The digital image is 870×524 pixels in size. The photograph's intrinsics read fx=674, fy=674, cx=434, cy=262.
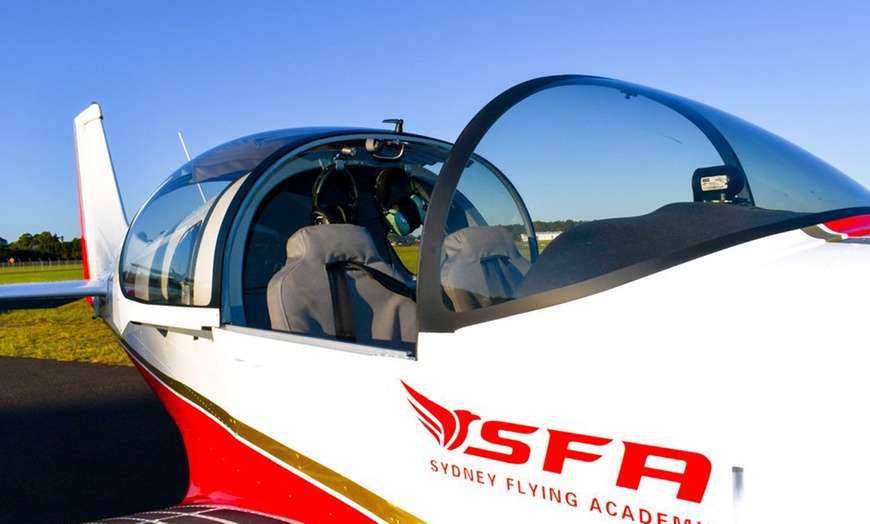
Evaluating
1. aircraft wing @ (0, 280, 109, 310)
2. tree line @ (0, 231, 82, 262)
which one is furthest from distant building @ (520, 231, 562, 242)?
tree line @ (0, 231, 82, 262)

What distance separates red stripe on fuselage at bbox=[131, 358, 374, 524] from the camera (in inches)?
90.0

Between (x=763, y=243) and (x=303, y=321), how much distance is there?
207cm

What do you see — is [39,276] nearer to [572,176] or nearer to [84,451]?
[84,451]

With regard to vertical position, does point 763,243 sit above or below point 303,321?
above

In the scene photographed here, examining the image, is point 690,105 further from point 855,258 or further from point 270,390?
point 270,390

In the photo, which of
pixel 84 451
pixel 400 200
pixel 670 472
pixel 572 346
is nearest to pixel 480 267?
pixel 572 346

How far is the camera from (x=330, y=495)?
221 cm

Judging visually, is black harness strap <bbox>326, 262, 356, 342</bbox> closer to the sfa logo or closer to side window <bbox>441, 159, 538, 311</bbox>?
side window <bbox>441, 159, 538, 311</bbox>

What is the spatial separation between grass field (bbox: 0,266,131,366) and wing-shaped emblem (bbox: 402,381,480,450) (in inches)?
333

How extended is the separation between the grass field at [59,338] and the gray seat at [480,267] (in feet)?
27.5

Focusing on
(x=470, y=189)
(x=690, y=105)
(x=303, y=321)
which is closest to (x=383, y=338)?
(x=303, y=321)

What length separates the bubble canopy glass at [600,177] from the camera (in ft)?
5.49

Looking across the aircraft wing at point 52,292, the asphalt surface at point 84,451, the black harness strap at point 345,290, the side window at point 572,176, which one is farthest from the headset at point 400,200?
the side window at point 572,176

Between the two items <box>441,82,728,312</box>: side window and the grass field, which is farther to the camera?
the grass field
